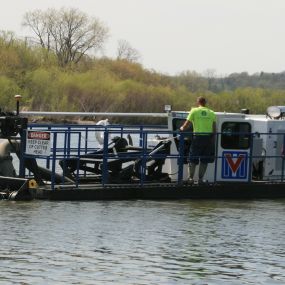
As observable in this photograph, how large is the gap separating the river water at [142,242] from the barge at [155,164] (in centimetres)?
36

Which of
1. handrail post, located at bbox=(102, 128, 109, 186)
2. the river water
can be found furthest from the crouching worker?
handrail post, located at bbox=(102, 128, 109, 186)

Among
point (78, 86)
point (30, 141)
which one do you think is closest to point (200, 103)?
point (30, 141)

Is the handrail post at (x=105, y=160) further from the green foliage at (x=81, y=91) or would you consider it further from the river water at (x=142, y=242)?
the green foliage at (x=81, y=91)

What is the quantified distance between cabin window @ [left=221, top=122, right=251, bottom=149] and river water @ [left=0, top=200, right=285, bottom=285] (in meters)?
1.19

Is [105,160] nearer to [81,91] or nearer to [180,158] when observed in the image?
[180,158]

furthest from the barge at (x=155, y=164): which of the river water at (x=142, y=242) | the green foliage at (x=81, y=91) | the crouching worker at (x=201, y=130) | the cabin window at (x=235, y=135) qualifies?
the green foliage at (x=81, y=91)

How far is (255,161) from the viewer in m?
22.2

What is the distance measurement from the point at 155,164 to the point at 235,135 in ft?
5.75

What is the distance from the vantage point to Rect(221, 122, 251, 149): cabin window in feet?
70.3

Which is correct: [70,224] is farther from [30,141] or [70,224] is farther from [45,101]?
[45,101]

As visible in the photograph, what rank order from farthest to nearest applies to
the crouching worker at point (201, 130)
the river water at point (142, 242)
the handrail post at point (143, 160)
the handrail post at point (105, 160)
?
1. the crouching worker at point (201, 130)
2. the handrail post at point (143, 160)
3. the handrail post at point (105, 160)
4. the river water at point (142, 242)

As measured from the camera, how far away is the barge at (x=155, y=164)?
2031 cm

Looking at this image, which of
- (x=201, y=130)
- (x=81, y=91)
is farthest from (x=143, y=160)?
(x=81, y=91)

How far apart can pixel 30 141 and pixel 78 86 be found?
247 feet
